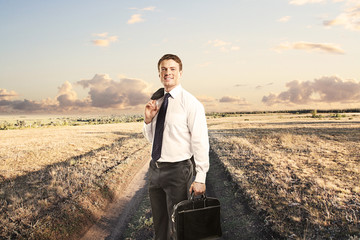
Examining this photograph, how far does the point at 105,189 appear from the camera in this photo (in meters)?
9.27

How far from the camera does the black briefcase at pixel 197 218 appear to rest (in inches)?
135

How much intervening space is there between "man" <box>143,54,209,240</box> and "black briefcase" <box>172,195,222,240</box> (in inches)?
7.2

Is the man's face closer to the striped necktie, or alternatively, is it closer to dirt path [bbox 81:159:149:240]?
the striped necktie

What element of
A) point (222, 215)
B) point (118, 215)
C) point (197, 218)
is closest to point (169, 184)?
point (197, 218)

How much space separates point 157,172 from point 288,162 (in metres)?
10.6

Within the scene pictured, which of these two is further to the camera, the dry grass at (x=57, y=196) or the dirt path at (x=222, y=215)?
the dry grass at (x=57, y=196)

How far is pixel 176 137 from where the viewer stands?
3557 mm

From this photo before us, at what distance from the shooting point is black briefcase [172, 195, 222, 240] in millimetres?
3434

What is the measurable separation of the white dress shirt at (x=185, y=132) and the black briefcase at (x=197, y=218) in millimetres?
323

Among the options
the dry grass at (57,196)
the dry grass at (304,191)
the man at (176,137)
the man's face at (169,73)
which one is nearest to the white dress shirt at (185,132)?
the man at (176,137)

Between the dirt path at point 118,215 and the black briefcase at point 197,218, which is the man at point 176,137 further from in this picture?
the dirt path at point 118,215

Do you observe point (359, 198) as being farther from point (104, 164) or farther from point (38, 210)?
point (104, 164)

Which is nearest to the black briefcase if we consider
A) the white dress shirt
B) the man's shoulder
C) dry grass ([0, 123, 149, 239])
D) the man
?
the man

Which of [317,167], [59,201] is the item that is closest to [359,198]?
[317,167]
